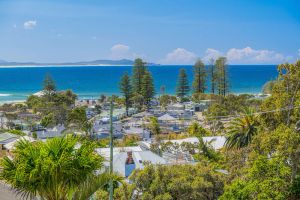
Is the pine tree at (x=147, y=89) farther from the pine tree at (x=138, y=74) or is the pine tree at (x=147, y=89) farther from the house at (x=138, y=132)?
the house at (x=138, y=132)

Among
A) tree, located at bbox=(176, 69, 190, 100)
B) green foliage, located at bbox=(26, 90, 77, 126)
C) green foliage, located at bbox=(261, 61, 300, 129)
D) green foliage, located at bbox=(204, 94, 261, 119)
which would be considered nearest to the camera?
green foliage, located at bbox=(261, 61, 300, 129)

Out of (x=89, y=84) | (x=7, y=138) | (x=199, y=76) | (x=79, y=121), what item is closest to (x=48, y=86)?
(x=79, y=121)

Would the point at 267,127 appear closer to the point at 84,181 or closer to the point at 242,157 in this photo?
the point at 242,157

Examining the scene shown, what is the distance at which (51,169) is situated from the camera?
324 centimetres

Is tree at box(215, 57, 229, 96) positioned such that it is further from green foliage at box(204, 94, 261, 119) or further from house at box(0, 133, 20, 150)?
house at box(0, 133, 20, 150)

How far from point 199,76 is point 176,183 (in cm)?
4339

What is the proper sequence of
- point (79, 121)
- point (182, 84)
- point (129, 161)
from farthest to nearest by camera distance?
point (182, 84) < point (79, 121) < point (129, 161)

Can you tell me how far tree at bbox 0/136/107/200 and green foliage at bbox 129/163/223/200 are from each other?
5.04m

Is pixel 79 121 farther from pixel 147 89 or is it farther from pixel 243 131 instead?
pixel 147 89

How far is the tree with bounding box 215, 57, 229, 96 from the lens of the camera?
4844cm

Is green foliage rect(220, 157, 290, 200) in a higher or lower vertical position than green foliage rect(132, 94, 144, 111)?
lower

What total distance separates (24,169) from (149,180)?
19.0 feet

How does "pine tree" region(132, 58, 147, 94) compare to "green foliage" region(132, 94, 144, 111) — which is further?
"pine tree" region(132, 58, 147, 94)

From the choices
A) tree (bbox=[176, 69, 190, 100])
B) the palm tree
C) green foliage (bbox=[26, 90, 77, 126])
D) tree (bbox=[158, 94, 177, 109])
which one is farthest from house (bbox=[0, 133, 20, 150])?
tree (bbox=[176, 69, 190, 100])
